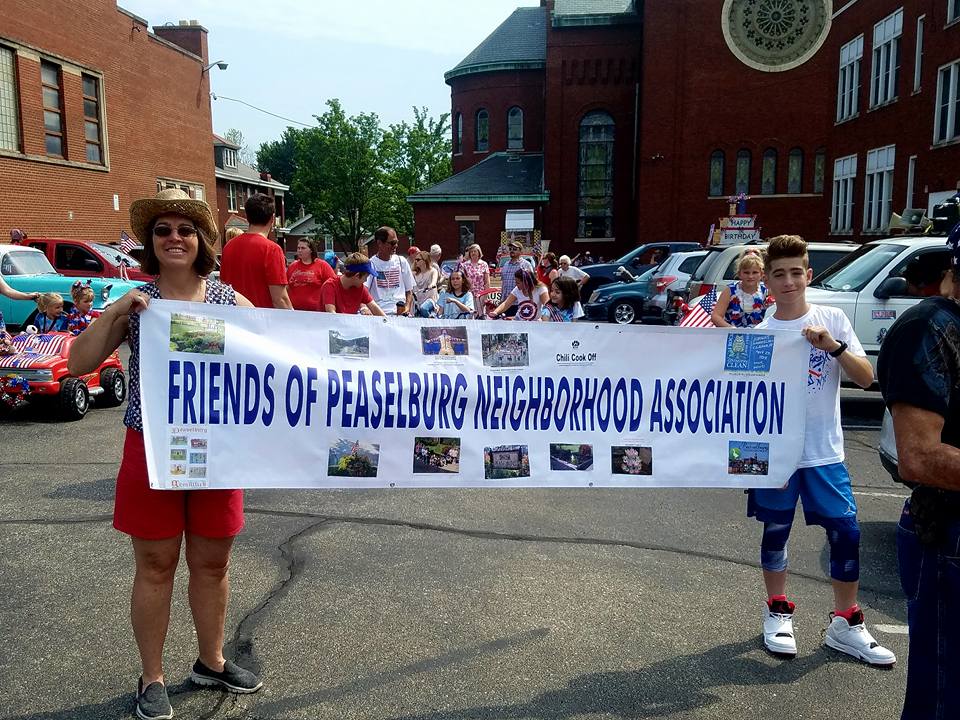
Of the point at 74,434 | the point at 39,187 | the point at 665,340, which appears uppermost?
the point at 39,187

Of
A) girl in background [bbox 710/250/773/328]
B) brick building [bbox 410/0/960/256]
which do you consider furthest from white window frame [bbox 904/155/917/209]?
girl in background [bbox 710/250/773/328]

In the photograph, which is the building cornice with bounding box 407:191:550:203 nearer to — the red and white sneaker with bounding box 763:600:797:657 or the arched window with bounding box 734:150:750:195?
the arched window with bounding box 734:150:750:195

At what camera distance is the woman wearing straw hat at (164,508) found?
3.11m

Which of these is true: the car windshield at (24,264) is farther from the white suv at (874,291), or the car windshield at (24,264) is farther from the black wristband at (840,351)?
the black wristband at (840,351)

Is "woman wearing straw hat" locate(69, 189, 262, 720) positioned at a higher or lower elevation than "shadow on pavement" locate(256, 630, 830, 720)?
higher

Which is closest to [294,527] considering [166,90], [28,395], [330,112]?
[28,395]

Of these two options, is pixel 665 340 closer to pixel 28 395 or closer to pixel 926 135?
pixel 28 395

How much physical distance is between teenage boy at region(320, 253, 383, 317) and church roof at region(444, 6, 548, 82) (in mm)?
48140

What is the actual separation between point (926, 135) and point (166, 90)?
1088 inches

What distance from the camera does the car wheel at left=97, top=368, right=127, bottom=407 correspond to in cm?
974

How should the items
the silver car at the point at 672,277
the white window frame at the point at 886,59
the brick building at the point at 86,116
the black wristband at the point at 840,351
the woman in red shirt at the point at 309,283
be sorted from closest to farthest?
the black wristband at the point at 840,351
the woman in red shirt at the point at 309,283
the silver car at the point at 672,277
the brick building at the point at 86,116
the white window frame at the point at 886,59

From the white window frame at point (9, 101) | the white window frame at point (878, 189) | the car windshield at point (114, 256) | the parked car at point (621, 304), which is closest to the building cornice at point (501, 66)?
the white window frame at point (878, 189)

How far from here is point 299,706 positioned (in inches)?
130

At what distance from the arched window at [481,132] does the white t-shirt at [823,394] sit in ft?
173
